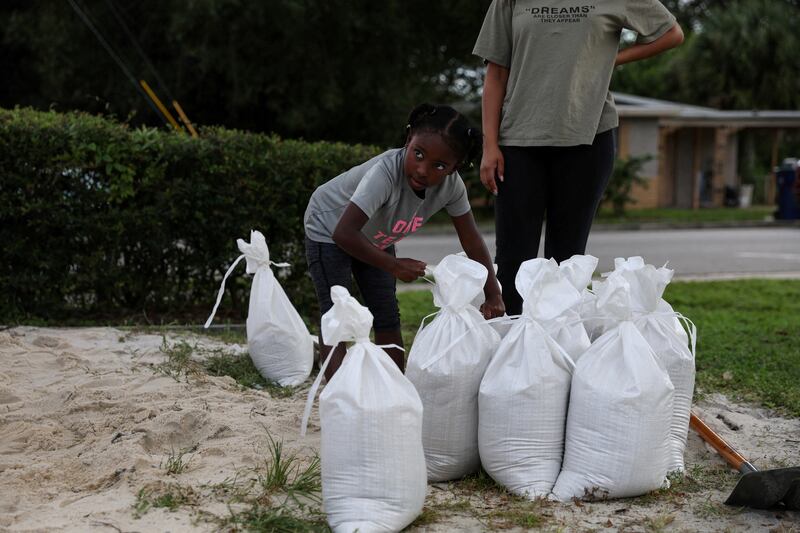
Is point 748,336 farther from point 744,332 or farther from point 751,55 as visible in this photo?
point 751,55

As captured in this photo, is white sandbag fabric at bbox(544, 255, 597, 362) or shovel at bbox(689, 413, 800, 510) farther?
white sandbag fabric at bbox(544, 255, 597, 362)

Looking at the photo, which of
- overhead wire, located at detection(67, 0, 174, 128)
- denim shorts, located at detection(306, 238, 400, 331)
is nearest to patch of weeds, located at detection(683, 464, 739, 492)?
denim shorts, located at detection(306, 238, 400, 331)

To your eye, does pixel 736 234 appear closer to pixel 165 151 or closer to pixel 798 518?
pixel 165 151

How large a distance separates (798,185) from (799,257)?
787 cm

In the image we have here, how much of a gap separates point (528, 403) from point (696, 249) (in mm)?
10942

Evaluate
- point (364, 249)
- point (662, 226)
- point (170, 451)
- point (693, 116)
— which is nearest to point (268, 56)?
point (662, 226)

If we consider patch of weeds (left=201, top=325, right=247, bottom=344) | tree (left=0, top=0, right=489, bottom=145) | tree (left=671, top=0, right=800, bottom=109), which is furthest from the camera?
tree (left=671, top=0, right=800, bottom=109)

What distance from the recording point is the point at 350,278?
3809 mm

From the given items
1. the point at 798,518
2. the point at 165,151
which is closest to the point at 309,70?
the point at 165,151

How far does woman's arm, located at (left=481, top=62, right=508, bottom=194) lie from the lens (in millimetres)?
3582

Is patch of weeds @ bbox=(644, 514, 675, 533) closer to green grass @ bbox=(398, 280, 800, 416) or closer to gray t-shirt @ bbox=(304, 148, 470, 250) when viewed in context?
gray t-shirt @ bbox=(304, 148, 470, 250)

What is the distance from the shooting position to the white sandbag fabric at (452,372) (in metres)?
2.91

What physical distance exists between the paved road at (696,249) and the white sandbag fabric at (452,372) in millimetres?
7332

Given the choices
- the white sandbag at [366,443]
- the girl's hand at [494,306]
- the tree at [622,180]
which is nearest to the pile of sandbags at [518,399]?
the white sandbag at [366,443]
